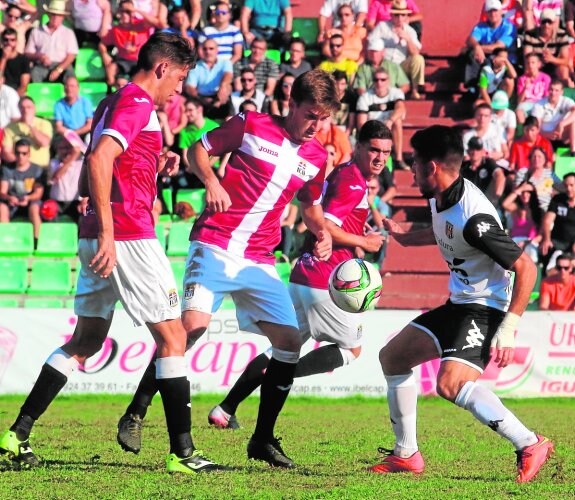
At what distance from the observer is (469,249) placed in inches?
296

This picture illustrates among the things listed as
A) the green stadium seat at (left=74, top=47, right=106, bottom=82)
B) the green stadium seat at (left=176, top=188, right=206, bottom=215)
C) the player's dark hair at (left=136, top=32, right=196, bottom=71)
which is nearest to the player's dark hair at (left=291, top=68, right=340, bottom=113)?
the player's dark hair at (left=136, top=32, right=196, bottom=71)

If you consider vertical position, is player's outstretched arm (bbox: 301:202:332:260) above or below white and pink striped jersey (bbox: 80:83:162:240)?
below

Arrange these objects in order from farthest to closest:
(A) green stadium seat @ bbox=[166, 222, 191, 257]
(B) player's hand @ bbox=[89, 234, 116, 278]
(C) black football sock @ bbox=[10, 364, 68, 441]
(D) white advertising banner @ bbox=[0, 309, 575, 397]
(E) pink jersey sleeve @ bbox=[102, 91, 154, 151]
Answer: (A) green stadium seat @ bbox=[166, 222, 191, 257], (D) white advertising banner @ bbox=[0, 309, 575, 397], (C) black football sock @ bbox=[10, 364, 68, 441], (E) pink jersey sleeve @ bbox=[102, 91, 154, 151], (B) player's hand @ bbox=[89, 234, 116, 278]

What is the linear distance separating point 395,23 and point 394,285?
5.13 metres

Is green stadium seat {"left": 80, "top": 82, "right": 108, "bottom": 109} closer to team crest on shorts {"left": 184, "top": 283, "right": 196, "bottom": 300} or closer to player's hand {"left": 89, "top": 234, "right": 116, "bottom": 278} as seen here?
team crest on shorts {"left": 184, "top": 283, "right": 196, "bottom": 300}

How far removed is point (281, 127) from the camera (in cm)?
865

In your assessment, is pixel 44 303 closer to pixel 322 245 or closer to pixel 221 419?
pixel 221 419

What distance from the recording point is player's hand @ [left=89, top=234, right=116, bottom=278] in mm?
6879

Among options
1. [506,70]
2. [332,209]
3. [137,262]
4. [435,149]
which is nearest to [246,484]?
[137,262]

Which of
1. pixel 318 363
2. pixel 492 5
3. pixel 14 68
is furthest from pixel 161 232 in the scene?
pixel 492 5

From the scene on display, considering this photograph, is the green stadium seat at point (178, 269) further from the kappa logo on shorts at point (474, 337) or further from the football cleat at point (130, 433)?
the kappa logo on shorts at point (474, 337)

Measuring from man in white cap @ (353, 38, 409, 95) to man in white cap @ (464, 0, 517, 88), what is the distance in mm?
1232

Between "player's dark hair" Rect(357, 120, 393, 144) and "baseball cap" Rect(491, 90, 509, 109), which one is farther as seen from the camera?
"baseball cap" Rect(491, 90, 509, 109)

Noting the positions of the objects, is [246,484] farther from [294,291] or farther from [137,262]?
[294,291]
